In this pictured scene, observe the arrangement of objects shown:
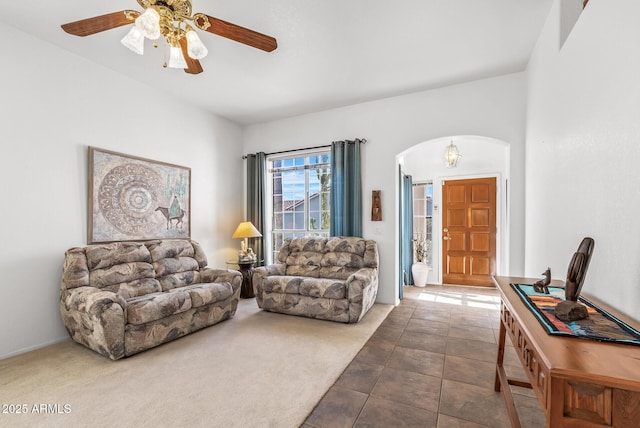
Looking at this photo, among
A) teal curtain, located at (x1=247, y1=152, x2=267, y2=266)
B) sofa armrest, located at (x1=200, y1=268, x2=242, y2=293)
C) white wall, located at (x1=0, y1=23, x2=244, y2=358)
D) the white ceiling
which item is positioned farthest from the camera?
teal curtain, located at (x1=247, y1=152, x2=267, y2=266)

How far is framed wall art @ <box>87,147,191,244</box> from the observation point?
3191 mm

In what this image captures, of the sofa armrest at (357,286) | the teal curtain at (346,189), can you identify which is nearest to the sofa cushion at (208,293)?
the sofa armrest at (357,286)

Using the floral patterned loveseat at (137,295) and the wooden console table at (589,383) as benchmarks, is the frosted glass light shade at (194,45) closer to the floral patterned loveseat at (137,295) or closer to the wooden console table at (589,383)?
the floral patterned loveseat at (137,295)

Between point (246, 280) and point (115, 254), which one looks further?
point (246, 280)

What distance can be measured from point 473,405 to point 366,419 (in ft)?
2.46

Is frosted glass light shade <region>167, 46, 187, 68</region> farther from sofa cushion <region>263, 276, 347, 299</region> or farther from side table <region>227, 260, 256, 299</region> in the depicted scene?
side table <region>227, 260, 256, 299</region>

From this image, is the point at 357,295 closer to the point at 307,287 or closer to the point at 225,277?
the point at 307,287

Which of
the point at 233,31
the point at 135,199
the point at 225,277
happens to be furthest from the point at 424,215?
the point at 135,199

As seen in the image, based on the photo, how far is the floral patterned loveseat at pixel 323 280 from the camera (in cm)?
338

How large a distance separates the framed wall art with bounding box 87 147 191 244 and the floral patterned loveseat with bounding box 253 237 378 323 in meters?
1.45

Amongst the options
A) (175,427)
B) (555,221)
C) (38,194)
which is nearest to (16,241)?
(38,194)

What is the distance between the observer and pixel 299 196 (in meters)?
5.05

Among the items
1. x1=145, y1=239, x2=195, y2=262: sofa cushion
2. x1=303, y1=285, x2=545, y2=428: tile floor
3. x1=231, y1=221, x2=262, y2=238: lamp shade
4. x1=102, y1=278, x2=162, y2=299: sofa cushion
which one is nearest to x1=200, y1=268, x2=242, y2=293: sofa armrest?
x1=145, y1=239, x2=195, y2=262: sofa cushion

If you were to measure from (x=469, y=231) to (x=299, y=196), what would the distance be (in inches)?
130
